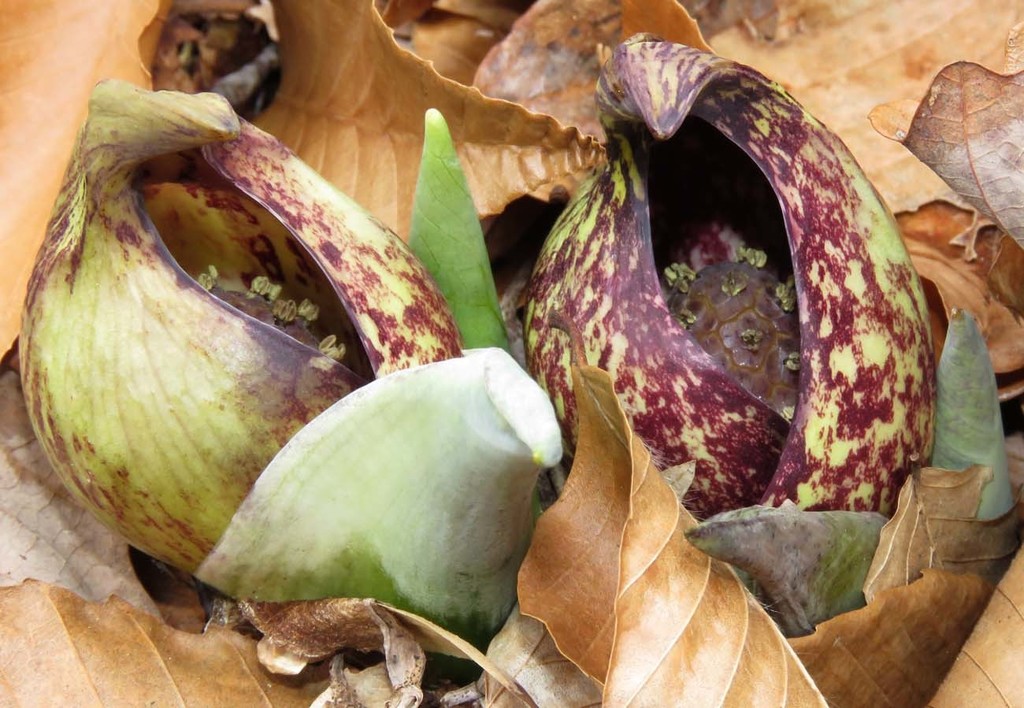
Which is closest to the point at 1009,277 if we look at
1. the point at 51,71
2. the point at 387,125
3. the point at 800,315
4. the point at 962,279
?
the point at 962,279

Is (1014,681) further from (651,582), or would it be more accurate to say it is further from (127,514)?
(127,514)

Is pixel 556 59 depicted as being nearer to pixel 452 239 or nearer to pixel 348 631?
pixel 452 239

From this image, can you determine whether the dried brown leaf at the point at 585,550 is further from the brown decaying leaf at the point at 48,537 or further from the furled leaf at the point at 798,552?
the brown decaying leaf at the point at 48,537

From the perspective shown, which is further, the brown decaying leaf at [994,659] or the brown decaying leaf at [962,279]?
the brown decaying leaf at [962,279]

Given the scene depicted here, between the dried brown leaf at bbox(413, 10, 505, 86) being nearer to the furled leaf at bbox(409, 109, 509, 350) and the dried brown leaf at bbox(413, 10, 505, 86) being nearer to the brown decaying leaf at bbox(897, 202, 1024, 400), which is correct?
the furled leaf at bbox(409, 109, 509, 350)

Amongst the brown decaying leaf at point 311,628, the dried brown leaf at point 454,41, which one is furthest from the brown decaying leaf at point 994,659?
the dried brown leaf at point 454,41

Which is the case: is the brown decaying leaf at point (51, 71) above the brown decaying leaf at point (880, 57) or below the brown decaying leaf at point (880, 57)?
below

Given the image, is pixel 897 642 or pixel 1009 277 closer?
pixel 897 642
